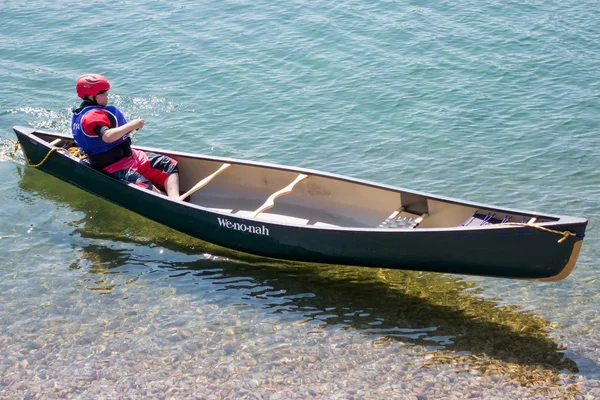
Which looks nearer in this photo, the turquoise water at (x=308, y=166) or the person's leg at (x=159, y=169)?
the turquoise water at (x=308, y=166)

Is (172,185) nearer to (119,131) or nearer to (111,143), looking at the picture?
(111,143)

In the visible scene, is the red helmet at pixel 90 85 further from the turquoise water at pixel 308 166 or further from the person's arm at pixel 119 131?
the turquoise water at pixel 308 166

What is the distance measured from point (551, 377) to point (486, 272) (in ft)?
3.91

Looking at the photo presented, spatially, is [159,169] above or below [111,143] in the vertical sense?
below

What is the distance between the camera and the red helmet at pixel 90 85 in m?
9.33

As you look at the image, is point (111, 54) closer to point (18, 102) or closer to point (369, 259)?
point (18, 102)

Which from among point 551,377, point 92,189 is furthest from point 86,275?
point 551,377

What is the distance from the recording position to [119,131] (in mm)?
9258

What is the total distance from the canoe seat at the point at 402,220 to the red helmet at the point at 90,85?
12.8 ft

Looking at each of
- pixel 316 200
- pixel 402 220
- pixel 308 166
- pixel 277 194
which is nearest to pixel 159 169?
pixel 277 194

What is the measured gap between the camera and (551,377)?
7.05 meters

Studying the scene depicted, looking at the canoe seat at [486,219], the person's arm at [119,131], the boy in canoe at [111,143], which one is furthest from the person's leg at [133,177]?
the canoe seat at [486,219]

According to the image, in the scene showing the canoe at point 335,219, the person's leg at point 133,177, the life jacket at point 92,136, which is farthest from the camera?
the person's leg at point 133,177

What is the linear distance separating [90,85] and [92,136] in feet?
2.13
